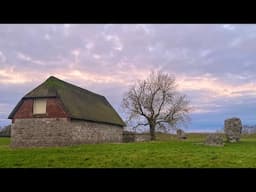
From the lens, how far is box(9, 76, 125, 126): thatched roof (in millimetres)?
19188

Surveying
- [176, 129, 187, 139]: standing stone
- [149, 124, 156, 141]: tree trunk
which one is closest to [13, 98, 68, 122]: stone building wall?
[149, 124, 156, 141]: tree trunk

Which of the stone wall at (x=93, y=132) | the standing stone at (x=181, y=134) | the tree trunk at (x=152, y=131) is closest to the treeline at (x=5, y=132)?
the stone wall at (x=93, y=132)

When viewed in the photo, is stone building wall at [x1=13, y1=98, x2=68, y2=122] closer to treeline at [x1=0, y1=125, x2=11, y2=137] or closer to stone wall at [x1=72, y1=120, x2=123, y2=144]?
stone wall at [x1=72, y1=120, x2=123, y2=144]

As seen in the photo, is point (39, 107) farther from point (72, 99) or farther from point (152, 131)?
point (152, 131)

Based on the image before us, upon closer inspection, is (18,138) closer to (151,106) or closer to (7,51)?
(7,51)

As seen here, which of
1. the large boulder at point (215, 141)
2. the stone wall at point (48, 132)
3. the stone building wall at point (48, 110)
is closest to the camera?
the large boulder at point (215, 141)

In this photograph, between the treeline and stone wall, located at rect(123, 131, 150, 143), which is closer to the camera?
the treeline

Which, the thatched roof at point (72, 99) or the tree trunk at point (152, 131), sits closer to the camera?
the thatched roof at point (72, 99)

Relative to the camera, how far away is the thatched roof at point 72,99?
19188 millimetres

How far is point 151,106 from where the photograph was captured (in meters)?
26.2

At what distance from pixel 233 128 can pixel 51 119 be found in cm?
A: 1138

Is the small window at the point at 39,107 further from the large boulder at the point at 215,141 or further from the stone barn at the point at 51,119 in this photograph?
the large boulder at the point at 215,141
